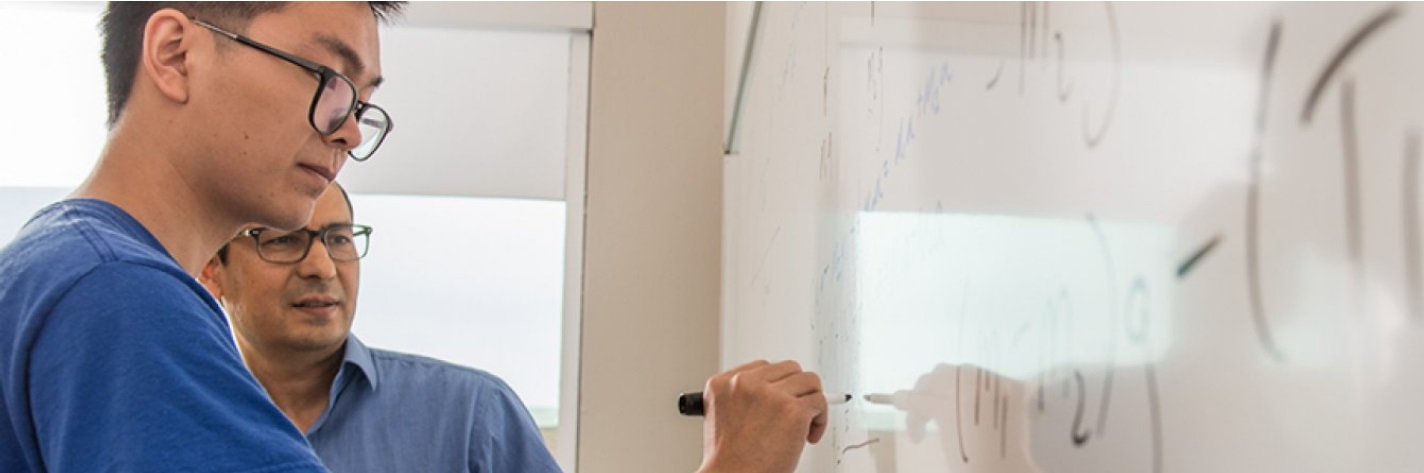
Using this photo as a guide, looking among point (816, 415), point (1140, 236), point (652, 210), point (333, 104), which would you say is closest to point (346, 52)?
point (333, 104)

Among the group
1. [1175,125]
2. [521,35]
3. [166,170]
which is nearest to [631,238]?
[521,35]

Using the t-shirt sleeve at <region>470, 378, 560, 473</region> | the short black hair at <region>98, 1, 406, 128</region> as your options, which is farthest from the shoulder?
the t-shirt sleeve at <region>470, 378, 560, 473</region>

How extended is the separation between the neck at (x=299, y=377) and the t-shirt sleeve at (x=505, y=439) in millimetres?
205

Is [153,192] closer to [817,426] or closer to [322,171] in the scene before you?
[322,171]

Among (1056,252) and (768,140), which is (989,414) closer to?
(1056,252)

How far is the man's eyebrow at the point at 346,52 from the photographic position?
82 centimetres

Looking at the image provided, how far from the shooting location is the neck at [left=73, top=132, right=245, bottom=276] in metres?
0.75

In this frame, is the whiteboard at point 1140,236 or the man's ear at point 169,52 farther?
the man's ear at point 169,52

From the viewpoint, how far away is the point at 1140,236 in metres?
0.36

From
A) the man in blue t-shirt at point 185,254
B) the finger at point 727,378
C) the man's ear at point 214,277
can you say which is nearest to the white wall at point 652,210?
the man's ear at point 214,277

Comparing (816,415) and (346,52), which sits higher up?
(346,52)

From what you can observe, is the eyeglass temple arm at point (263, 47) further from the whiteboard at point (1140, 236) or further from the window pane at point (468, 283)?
the window pane at point (468, 283)

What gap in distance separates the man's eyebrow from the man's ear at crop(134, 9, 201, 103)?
78 mm

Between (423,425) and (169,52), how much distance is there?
0.92 meters
